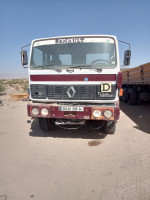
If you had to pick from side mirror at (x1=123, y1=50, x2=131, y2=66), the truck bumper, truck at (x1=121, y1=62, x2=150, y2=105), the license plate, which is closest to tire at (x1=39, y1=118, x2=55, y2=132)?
the truck bumper

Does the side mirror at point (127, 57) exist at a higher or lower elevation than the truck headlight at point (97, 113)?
higher

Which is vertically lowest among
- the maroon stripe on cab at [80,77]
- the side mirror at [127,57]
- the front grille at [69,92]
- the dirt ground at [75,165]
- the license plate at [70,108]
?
the dirt ground at [75,165]

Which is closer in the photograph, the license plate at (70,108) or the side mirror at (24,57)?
the license plate at (70,108)

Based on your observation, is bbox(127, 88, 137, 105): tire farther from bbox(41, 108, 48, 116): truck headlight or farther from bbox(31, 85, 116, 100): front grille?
bbox(41, 108, 48, 116): truck headlight

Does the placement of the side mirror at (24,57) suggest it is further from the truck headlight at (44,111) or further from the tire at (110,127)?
the tire at (110,127)

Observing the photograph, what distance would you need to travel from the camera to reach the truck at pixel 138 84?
689 centimetres

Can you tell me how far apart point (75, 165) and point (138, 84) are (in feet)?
20.5

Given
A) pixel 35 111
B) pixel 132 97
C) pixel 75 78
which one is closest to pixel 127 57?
pixel 75 78

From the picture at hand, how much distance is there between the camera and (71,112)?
3.73 metres

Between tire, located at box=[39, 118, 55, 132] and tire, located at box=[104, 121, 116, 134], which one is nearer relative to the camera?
tire, located at box=[104, 121, 116, 134]

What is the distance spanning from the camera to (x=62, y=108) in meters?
3.72

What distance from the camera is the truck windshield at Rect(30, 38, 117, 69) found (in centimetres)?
371

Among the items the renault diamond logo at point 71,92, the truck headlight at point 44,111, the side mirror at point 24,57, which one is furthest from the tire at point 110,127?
the side mirror at point 24,57

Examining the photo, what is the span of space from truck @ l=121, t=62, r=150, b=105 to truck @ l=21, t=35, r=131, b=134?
10.5 feet
